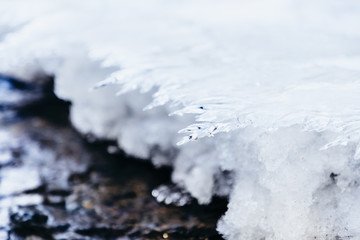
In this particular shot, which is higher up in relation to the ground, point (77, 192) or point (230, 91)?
point (230, 91)

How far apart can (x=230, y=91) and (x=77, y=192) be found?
104 centimetres

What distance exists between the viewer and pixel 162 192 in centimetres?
203

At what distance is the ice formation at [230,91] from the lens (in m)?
1.49

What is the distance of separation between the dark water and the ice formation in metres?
0.13

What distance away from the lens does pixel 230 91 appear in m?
1.74

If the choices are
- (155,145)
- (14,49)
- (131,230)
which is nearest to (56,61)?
(14,49)

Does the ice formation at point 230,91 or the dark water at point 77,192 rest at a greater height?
the ice formation at point 230,91

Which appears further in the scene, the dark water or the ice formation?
the dark water

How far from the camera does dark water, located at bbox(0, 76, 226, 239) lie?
178 centimetres

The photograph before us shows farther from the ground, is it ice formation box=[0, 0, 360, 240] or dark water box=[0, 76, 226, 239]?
ice formation box=[0, 0, 360, 240]

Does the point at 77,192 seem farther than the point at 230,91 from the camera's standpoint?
Yes

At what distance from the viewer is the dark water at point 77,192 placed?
5.83ft

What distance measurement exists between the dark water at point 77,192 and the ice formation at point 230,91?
0.13 metres

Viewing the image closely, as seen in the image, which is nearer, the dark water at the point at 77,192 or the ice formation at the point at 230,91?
the ice formation at the point at 230,91
